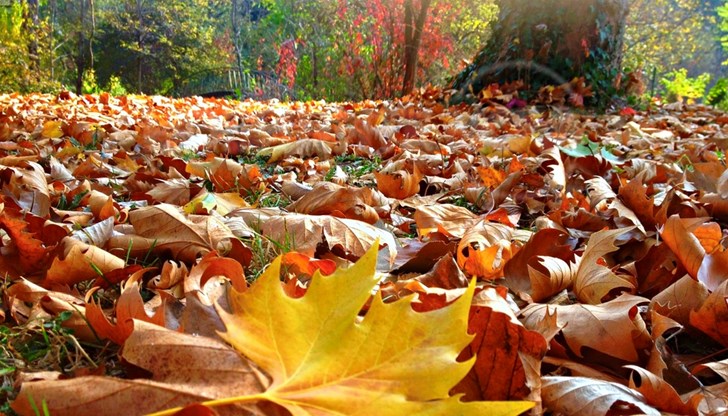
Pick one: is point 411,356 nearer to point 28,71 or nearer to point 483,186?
point 483,186

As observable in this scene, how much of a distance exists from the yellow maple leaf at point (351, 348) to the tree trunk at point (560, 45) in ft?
16.6

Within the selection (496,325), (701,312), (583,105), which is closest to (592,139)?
(583,105)

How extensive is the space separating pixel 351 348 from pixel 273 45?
17.1 m

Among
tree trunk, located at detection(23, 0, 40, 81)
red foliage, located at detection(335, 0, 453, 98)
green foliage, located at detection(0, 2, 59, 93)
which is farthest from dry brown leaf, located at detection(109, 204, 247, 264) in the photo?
tree trunk, located at detection(23, 0, 40, 81)

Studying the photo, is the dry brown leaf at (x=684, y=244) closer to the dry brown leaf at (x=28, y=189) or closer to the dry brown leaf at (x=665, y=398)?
the dry brown leaf at (x=665, y=398)

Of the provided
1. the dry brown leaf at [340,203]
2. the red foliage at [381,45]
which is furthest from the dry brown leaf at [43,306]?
the red foliage at [381,45]

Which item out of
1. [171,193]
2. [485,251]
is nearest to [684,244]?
[485,251]

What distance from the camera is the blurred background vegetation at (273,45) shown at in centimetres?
924

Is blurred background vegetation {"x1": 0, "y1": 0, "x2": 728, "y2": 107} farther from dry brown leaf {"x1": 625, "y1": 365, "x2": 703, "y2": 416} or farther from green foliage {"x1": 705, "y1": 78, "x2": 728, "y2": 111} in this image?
dry brown leaf {"x1": 625, "y1": 365, "x2": 703, "y2": 416}

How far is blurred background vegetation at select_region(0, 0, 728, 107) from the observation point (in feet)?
30.3

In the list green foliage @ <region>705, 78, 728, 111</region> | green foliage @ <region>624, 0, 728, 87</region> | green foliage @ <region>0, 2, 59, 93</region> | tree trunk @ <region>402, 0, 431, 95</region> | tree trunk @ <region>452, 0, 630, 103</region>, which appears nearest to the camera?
tree trunk @ <region>452, 0, 630, 103</region>

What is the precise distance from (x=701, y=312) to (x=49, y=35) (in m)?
13.9

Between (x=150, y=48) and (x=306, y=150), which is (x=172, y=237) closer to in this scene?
(x=306, y=150)

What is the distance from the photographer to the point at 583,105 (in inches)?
201
